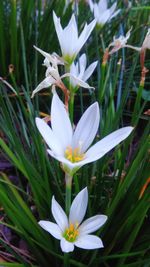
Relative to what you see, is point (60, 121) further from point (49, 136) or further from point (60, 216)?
point (60, 216)

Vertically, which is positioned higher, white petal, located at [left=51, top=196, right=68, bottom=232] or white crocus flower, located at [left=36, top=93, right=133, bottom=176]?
white crocus flower, located at [left=36, top=93, right=133, bottom=176]

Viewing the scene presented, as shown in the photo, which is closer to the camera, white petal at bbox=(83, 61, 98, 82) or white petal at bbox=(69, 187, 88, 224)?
white petal at bbox=(69, 187, 88, 224)

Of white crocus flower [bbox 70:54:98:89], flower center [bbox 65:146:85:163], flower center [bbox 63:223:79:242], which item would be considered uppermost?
white crocus flower [bbox 70:54:98:89]

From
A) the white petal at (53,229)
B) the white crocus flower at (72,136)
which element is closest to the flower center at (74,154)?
the white crocus flower at (72,136)

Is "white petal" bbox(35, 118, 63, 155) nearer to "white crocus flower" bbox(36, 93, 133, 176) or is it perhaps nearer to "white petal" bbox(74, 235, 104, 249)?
"white crocus flower" bbox(36, 93, 133, 176)

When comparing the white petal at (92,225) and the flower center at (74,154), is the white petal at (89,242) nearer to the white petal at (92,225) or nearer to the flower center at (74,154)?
the white petal at (92,225)

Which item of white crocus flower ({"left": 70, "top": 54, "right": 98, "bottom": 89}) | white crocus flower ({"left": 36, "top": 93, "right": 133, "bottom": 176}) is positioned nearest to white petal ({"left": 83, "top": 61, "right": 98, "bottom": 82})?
white crocus flower ({"left": 70, "top": 54, "right": 98, "bottom": 89})

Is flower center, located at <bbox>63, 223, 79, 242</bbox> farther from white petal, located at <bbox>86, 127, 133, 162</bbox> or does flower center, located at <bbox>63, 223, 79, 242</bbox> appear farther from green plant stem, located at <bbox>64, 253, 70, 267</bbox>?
white petal, located at <bbox>86, 127, 133, 162</bbox>
